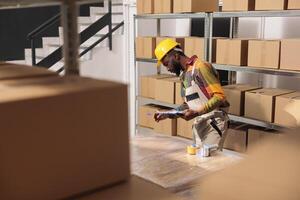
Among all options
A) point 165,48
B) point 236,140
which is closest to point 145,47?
point 165,48

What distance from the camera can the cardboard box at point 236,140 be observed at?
427 cm

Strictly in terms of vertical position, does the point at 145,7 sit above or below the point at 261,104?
above

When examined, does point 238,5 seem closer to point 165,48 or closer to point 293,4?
point 293,4

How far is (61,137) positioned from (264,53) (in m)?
3.37

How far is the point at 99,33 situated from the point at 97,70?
743 millimetres

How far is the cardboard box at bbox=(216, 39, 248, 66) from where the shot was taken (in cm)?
422

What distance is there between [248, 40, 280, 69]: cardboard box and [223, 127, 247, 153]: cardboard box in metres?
0.68

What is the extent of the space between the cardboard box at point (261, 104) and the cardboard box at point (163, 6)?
54.8 inches

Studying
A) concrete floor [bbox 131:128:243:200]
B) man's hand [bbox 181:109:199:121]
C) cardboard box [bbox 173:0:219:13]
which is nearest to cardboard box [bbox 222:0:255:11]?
cardboard box [bbox 173:0:219:13]

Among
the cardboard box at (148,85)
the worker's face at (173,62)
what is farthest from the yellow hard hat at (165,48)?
the cardboard box at (148,85)

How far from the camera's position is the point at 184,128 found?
4730 mm

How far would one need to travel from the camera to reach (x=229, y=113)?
4371mm

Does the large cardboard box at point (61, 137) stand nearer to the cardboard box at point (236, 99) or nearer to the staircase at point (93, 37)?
the cardboard box at point (236, 99)

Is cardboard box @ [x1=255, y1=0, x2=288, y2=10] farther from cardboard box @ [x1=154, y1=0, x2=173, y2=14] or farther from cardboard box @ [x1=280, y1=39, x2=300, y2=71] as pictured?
cardboard box @ [x1=154, y1=0, x2=173, y2=14]
